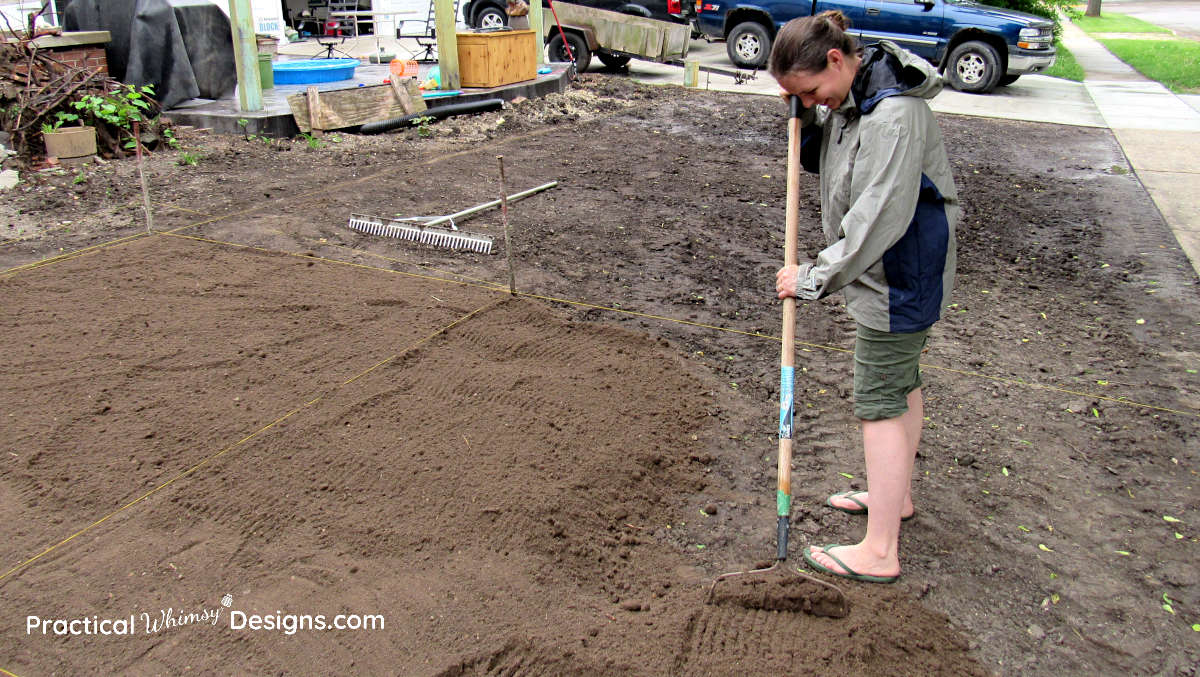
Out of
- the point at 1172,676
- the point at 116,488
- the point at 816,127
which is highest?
the point at 816,127

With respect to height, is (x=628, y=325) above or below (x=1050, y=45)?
below

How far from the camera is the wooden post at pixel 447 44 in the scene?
10.1 m

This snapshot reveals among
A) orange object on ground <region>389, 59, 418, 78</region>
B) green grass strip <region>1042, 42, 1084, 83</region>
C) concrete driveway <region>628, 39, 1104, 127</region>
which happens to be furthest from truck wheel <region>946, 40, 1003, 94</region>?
orange object on ground <region>389, 59, 418, 78</region>

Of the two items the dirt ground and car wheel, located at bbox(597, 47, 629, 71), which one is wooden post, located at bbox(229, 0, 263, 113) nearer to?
the dirt ground

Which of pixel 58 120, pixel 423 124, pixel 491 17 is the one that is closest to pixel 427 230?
pixel 423 124

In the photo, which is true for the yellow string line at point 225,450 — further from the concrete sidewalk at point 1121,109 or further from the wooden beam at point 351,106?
the wooden beam at point 351,106

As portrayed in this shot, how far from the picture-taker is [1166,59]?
60.2ft

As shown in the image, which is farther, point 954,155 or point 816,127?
point 954,155

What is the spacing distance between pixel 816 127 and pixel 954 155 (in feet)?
24.1

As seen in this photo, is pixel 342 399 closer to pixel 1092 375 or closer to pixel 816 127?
pixel 816 127

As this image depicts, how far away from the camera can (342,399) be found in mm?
3715

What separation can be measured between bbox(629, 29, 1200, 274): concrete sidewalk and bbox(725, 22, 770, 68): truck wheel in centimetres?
42

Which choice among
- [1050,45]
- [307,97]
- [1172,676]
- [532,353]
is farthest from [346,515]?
[1050,45]

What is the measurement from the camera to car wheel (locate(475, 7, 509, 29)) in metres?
15.2
